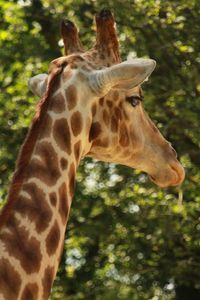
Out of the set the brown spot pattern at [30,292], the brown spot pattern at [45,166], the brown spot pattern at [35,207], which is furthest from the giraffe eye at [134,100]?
the brown spot pattern at [30,292]

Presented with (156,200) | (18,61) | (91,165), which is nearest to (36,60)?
(18,61)

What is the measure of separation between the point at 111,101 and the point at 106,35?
16.4 inches

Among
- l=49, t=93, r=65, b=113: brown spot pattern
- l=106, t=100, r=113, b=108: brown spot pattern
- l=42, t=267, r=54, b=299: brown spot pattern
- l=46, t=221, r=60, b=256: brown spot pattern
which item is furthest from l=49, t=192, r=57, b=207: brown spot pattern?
l=106, t=100, r=113, b=108: brown spot pattern

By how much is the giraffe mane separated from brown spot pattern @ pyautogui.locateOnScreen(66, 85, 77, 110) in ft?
0.25

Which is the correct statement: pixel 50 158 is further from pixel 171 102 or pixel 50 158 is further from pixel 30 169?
pixel 171 102

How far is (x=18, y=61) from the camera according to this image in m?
12.8

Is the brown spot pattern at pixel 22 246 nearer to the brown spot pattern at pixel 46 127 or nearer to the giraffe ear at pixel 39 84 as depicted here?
the brown spot pattern at pixel 46 127

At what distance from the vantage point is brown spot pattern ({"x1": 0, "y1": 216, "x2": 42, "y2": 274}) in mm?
4973

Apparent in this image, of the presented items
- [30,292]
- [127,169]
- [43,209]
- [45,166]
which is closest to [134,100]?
[45,166]

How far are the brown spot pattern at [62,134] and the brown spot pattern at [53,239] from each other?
0.44 m

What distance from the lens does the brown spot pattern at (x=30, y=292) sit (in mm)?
4988

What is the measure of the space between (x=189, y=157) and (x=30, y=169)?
7.10 meters

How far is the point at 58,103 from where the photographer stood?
5.72m

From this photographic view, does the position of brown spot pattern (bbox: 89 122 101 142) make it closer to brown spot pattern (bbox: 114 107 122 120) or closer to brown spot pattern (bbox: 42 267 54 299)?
brown spot pattern (bbox: 114 107 122 120)
